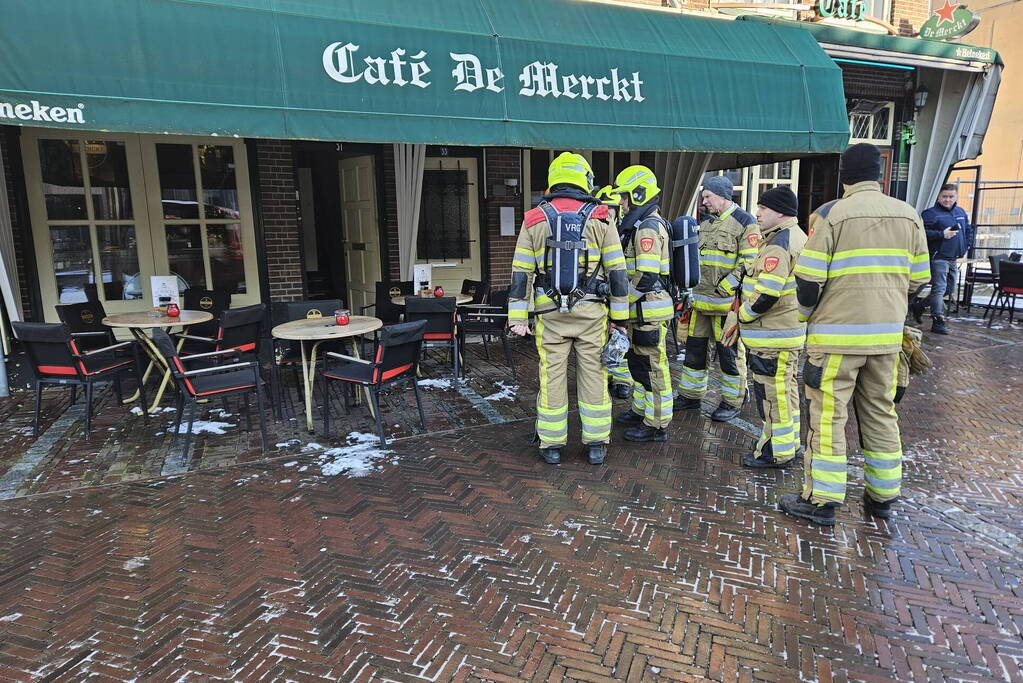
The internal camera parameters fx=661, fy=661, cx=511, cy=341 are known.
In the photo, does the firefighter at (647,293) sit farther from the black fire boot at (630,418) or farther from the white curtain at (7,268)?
the white curtain at (7,268)

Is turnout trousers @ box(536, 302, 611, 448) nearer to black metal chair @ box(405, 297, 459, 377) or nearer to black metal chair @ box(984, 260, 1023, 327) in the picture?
black metal chair @ box(405, 297, 459, 377)

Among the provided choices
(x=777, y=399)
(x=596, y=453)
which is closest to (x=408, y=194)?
(x=596, y=453)

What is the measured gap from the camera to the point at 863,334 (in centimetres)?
348

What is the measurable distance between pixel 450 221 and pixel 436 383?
3.34 meters

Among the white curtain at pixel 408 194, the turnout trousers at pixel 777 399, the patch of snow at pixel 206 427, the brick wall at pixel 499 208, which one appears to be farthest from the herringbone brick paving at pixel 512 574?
the brick wall at pixel 499 208

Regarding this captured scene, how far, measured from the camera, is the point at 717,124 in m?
7.38

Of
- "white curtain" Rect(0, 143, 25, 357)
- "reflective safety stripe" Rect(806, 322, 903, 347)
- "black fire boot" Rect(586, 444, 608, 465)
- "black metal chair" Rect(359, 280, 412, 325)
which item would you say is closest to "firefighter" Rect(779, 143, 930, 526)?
"reflective safety stripe" Rect(806, 322, 903, 347)

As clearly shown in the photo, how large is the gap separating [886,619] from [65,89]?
615 centimetres

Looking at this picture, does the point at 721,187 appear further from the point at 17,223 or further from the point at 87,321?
the point at 17,223

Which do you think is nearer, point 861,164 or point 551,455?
point 861,164

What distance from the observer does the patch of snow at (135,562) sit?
349 centimetres

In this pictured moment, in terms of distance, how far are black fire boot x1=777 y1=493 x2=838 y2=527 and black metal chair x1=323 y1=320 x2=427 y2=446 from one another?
2808mm

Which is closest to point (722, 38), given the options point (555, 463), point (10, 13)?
point (555, 463)

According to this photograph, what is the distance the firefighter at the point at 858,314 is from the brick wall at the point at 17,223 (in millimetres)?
7734
